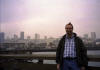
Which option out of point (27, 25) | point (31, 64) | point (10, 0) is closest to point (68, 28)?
point (31, 64)

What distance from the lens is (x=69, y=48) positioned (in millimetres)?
2660

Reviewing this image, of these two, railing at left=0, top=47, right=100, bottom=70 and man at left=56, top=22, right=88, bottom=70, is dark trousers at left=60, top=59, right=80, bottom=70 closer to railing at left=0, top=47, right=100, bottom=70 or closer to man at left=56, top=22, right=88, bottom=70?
man at left=56, top=22, right=88, bottom=70

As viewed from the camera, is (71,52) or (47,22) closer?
(71,52)

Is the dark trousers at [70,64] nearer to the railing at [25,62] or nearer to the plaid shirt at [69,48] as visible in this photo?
the plaid shirt at [69,48]

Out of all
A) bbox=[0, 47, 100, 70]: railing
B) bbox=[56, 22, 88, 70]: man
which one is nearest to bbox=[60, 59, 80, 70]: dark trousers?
bbox=[56, 22, 88, 70]: man

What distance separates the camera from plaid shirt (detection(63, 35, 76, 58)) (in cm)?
263

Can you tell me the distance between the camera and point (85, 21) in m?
6.79

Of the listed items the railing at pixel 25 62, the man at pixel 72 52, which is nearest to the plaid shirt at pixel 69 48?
the man at pixel 72 52

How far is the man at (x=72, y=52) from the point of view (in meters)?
2.60

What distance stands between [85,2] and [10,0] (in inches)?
111

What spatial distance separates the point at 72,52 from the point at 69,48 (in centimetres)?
Answer: 8

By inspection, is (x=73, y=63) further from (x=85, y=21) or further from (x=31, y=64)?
(x=85, y=21)

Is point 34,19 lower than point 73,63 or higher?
higher

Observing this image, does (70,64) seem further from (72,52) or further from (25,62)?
(25,62)
